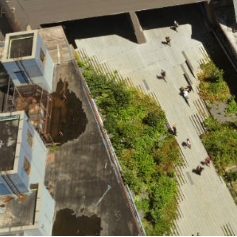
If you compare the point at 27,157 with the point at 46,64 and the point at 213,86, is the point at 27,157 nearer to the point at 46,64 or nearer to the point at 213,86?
the point at 46,64

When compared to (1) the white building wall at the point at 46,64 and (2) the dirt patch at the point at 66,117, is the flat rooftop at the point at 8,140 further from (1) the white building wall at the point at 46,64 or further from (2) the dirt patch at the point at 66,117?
(1) the white building wall at the point at 46,64

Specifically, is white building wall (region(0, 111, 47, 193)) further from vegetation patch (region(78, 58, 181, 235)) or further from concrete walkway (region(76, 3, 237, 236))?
concrete walkway (region(76, 3, 237, 236))

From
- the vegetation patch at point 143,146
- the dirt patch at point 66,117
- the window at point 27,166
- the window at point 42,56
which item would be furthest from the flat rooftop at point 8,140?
Answer: the vegetation patch at point 143,146

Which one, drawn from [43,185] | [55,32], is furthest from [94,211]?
[55,32]

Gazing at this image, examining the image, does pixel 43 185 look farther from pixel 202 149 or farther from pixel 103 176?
pixel 202 149

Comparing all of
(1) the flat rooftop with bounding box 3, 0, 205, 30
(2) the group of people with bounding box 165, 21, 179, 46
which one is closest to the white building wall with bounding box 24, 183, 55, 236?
(1) the flat rooftop with bounding box 3, 0, 205, 30

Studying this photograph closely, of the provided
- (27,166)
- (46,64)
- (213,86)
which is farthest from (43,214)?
(213,86)
